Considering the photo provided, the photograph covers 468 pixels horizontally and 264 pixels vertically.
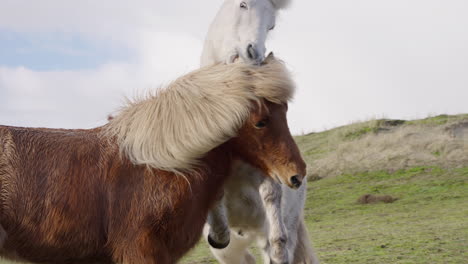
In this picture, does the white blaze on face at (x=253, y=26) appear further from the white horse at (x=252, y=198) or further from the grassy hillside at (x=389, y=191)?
the grassy hillside at (x=389, y=191)

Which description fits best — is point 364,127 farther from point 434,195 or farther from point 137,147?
point 137,147

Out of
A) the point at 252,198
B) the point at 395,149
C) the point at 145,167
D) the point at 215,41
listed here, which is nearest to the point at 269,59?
the point at 145,167

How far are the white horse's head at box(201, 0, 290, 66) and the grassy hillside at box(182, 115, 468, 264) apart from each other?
3432mm

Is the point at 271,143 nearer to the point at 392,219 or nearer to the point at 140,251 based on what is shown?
the point at 140,251

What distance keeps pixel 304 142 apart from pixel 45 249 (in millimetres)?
23047

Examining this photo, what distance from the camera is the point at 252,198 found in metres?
5.81

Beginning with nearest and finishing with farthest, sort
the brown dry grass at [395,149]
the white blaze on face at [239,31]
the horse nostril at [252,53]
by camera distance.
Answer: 1. the horse nostril at [252,53]
2. the white blaze on face at [239,31]
3. the brown dry grass at [395,149]

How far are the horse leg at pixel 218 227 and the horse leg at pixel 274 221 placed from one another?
86 cm

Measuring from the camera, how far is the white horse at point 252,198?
5621 mm

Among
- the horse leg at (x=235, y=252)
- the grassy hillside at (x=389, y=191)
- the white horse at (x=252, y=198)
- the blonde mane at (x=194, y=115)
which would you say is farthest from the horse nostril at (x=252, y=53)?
the grassy hillside at (x=389, y=191)

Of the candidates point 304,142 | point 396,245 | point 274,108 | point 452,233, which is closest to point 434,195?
point 452,233

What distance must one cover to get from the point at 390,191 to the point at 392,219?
4.03m

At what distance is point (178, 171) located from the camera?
12.8 ft

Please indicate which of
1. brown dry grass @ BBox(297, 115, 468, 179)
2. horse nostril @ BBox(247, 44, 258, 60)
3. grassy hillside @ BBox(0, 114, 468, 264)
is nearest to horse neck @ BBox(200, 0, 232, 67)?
horse nostril @ BBox(247, 44, 258, 60)
